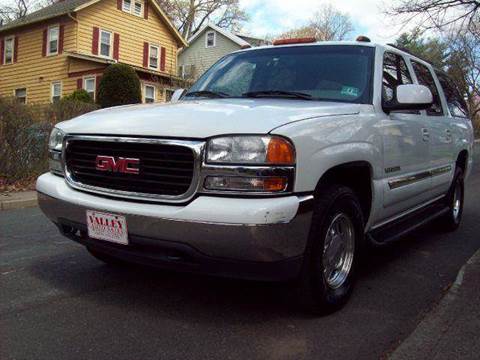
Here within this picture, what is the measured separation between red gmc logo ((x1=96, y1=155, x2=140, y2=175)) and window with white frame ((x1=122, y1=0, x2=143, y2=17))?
23.9 m

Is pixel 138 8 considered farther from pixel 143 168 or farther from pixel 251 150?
pixel 251 150

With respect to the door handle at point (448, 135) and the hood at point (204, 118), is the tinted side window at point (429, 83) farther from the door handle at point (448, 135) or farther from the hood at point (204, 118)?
the hood at point (204, 118)

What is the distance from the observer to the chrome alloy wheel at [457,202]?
6359mm

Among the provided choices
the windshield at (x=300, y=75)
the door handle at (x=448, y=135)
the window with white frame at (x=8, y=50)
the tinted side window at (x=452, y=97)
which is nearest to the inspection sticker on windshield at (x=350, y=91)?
the windshield at (x=300, y=75)

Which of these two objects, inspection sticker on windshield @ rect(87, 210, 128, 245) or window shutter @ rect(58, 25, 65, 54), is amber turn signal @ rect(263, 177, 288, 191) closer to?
inspection sticker on windshield @ rect(87, 210, 128, 245)

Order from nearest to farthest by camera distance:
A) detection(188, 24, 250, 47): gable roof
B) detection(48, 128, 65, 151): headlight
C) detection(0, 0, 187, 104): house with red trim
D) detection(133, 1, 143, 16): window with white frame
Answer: detection(48, 128, 65, 151): headlight → detection(0, 0, 187, 104): house with red trim → detection(133, 1, 143, 16): window with white frame → detection(188, 24, 250, 47): gable roof

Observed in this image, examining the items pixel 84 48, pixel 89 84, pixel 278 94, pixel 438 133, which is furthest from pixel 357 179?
pixel 84 48

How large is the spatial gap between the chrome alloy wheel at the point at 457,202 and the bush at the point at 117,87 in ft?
49.3

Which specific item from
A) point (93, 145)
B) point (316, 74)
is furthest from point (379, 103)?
point (93, 145)

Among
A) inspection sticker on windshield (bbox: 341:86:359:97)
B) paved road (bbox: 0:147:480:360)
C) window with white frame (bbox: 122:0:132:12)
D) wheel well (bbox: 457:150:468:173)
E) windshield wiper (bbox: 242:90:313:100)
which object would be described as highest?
window with white frame (bbox: 122:0:132:12)

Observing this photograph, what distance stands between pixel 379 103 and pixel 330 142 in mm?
988

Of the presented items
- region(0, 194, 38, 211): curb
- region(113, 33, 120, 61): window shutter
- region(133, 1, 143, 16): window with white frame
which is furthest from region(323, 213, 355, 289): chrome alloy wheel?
region(133, 1, 143, 16): window with white frame

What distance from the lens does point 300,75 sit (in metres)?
4.25

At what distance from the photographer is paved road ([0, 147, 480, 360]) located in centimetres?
288
